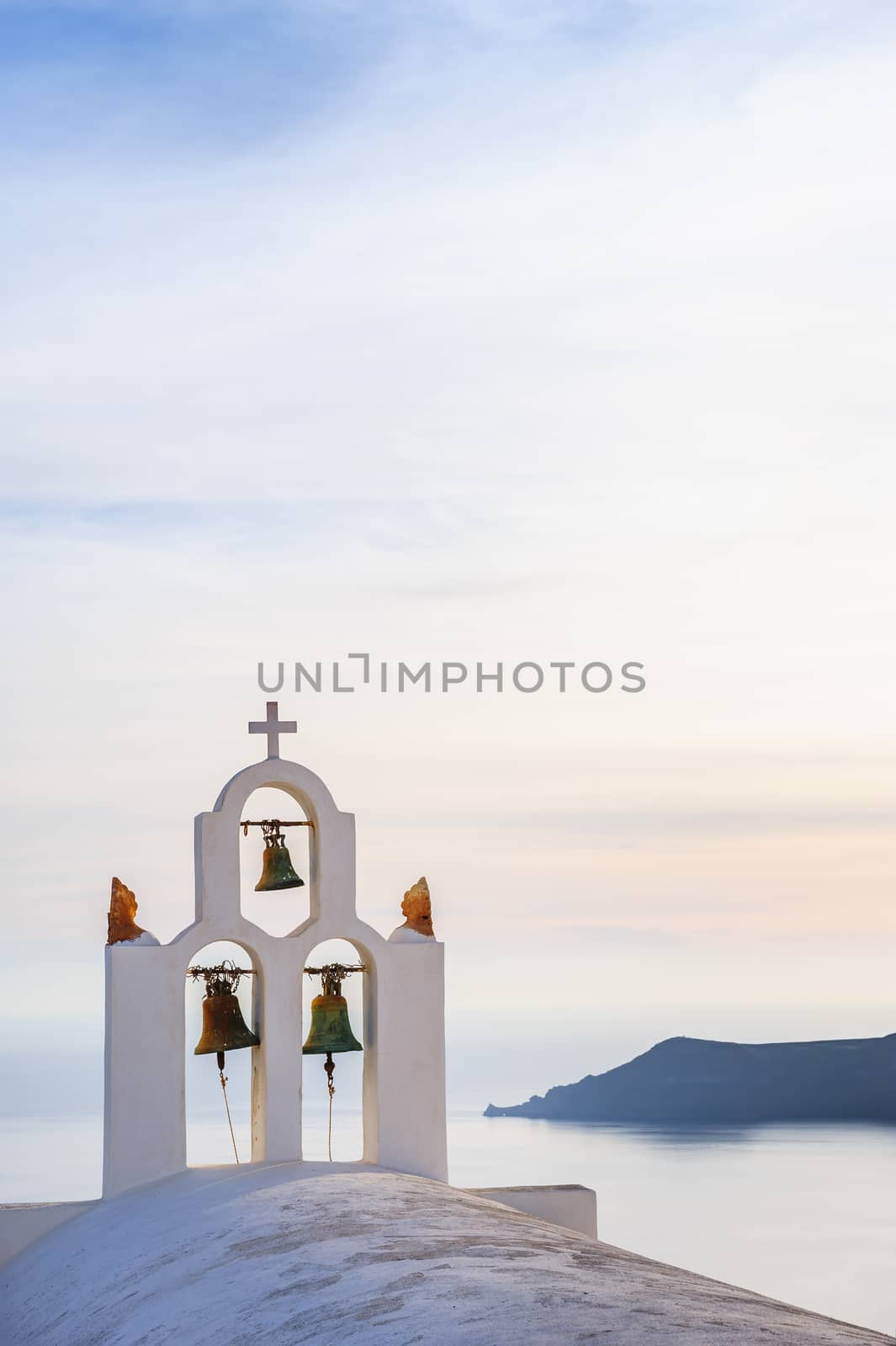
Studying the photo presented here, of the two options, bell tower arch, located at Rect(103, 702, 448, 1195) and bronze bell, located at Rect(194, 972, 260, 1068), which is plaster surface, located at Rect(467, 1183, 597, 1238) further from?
bronze bell, located at Rect(194, 972, 260, 1068)

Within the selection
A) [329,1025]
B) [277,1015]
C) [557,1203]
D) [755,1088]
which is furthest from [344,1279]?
[755,1088]

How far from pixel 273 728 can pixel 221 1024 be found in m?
1.95

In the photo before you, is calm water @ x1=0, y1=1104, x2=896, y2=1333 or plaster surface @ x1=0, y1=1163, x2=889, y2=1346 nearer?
plaster surface @ x1=0, y1=1163, x2=889, y2=1346

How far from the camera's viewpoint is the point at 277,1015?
11516 mm

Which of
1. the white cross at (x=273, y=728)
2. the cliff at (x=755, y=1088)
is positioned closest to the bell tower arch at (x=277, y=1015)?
the white cross at (x=273, y=728)

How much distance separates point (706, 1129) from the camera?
24766 mm

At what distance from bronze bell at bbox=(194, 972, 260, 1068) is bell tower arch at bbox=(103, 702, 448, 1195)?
0.38 ft

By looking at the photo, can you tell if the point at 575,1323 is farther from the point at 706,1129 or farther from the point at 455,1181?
the point at 706,1129

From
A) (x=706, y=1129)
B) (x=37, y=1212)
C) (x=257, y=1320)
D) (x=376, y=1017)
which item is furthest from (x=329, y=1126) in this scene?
(x=706, y=1129)

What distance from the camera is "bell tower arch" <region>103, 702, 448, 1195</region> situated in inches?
445

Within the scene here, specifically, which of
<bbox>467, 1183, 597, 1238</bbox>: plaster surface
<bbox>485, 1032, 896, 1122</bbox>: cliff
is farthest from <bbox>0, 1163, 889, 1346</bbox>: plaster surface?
<bbox>485, 1032, 896, 1122</bbox>: cliff

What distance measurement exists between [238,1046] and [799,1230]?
10.3 meters

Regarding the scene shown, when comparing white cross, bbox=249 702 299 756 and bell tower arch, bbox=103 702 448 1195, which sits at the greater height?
white cross, bbox=249 702 299 756

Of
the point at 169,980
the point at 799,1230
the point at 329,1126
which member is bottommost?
the point at 799,1230
